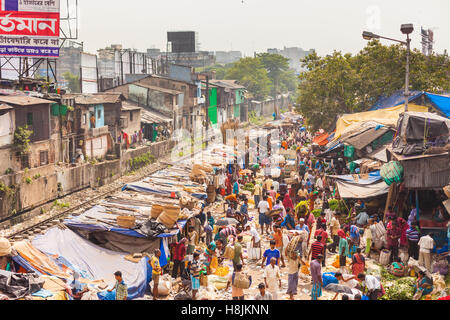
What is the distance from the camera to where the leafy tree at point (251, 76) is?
8588 cm

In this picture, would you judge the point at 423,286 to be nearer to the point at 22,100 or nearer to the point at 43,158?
the point at 22,100

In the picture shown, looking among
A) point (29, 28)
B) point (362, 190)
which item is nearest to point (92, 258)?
point (362, 190)

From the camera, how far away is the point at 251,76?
86.0 meters

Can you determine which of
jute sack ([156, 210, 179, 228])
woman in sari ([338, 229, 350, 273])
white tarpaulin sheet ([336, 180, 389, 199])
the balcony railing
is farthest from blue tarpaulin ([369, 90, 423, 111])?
the balcony railing

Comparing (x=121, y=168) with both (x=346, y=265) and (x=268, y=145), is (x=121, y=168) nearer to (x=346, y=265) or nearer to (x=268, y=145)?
(x=268, y=145)

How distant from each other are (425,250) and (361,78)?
19.0m

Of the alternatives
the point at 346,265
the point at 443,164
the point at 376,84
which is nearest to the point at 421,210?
the point at 443,164

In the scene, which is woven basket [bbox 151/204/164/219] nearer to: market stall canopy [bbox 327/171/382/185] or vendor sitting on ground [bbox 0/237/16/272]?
vendor sitting on ground [bbox 0/237/16/272]

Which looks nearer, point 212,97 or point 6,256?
point 6,256

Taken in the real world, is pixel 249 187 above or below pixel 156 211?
below

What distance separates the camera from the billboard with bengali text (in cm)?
2684

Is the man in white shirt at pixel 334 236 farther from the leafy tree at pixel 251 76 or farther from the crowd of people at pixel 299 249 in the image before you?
the leafy tree at pixel 251 76

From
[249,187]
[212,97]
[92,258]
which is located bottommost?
[249,187]

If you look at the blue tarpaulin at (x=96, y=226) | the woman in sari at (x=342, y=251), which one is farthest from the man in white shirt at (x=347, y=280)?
the blue tarpaulin at (x=96, y=226)
